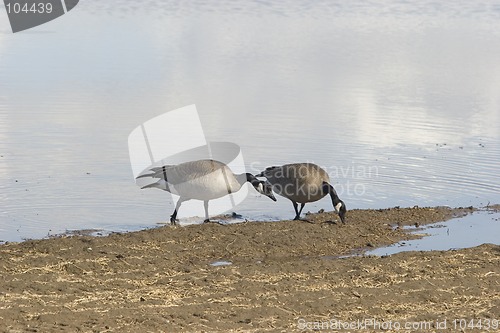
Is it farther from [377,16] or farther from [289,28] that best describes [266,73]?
[377,16]

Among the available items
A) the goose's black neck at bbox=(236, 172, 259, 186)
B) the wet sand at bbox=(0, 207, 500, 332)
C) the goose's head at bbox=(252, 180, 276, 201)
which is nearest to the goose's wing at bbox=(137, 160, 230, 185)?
the goose's black neck at bbox=(236, 172, 259, 186)

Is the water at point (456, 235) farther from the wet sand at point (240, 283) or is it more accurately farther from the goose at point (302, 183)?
the goose at point (302, 183)

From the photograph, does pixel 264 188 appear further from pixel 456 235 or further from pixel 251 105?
pixel 251 105

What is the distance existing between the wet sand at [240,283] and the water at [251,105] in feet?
5.60

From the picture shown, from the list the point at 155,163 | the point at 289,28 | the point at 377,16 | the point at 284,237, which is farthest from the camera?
the point at 377,16

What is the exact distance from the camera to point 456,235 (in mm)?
12195

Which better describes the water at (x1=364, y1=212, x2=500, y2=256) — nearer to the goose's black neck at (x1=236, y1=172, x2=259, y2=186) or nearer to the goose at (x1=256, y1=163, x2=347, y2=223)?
the goose at (x1=256, y1=163, x2=347, y2=223)


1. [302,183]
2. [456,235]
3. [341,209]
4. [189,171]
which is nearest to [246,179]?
[302,183]

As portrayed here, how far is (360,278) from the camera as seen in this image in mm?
9438

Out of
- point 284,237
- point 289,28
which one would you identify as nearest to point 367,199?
point 284,237

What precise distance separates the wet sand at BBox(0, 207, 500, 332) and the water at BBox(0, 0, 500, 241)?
1706mm

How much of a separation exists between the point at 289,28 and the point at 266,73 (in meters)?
9.54

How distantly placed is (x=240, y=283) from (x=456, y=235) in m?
4.31

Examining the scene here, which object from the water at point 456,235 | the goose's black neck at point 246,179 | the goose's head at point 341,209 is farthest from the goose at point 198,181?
the water at point 456,235
